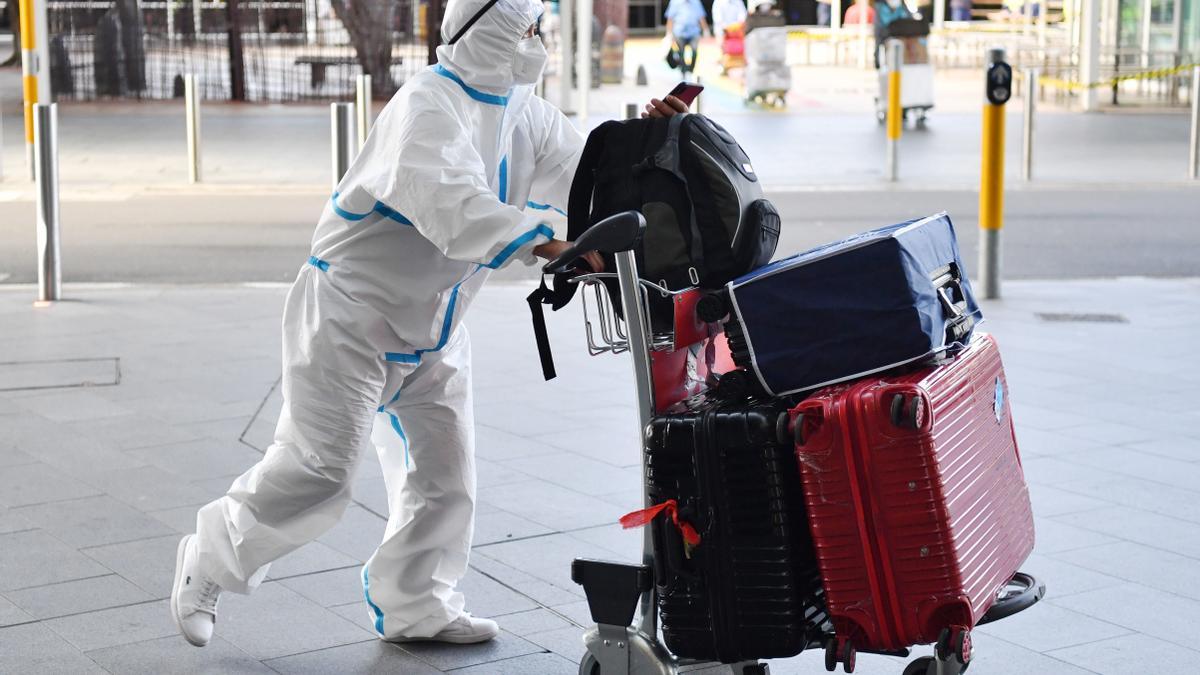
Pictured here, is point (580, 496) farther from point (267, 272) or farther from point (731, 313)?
point (267, 272)

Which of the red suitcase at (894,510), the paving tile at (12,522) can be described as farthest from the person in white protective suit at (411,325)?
the paving tile at (12,522)

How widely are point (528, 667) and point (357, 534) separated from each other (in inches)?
50.4

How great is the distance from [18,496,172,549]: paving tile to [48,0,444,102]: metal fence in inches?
773

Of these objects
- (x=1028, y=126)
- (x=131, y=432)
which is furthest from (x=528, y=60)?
(x=1028, y=126)

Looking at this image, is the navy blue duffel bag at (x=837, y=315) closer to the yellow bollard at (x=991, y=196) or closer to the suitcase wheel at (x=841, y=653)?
the suitcase wheel at (x=841, y=653)

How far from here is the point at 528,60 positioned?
3.85m

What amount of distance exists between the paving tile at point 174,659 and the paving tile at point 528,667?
0.52m

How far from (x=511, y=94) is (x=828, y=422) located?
1289mm

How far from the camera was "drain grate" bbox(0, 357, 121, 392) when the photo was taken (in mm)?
7227

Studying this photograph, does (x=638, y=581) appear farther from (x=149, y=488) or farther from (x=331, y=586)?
(x=149, y=488)

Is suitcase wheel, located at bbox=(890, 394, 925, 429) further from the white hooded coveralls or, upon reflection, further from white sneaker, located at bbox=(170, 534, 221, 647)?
white sneaker, located at bbox=(170, 534, 221, 647)

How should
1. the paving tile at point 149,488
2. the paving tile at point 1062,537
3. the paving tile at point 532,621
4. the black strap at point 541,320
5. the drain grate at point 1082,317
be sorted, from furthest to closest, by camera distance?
the drain grate at point 1082,317 → the paving tile at point 149,488 → the paving tile at point 1062,537 → the paving tile at point 532,621 → the black strap at point 541,320

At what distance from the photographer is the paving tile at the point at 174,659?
4055 mm

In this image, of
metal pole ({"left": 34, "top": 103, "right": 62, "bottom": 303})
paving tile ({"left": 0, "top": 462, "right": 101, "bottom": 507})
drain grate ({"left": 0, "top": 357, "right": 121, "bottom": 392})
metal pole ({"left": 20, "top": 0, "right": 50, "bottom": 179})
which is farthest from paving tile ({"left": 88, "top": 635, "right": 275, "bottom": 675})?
metal pole ({"left": 20, "top": 0, "right": 50, "bottom": 179})
